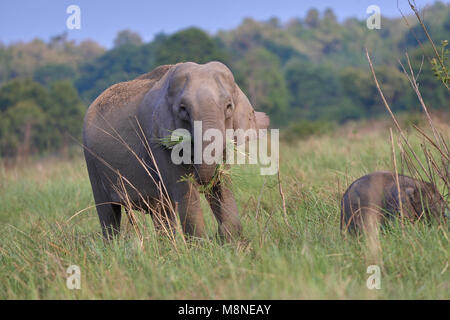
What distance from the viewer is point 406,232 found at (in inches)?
146

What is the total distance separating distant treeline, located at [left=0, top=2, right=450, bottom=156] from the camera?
3069 cm

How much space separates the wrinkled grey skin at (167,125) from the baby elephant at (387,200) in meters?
0.91

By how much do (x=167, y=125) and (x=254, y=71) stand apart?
149ft

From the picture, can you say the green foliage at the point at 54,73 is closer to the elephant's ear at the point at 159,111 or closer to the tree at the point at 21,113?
the tree at the point at 21,113

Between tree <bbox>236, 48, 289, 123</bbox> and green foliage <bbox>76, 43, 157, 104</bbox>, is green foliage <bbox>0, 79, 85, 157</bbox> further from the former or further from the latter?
tree <bbox>236, 48, 289, 123</bbox>

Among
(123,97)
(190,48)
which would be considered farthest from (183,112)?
(190,48)

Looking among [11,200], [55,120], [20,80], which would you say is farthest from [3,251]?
[20,80]

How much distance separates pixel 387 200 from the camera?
4020mm

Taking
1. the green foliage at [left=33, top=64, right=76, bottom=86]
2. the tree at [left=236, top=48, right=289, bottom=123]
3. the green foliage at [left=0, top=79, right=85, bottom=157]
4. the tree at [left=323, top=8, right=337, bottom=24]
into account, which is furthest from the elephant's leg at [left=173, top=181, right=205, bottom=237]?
the tree at [left=323, top=8, right=337, bottom=24]

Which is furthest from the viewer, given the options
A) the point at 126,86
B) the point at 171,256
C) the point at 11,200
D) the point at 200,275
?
the point at 11,200

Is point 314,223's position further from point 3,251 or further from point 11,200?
point 11,200

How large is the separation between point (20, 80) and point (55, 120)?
149 inches

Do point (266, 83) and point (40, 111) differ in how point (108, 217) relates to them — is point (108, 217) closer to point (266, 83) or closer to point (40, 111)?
point (40, 111)

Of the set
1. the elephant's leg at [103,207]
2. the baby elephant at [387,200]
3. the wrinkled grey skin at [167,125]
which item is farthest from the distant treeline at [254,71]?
the baby elephant at [387,200]
